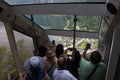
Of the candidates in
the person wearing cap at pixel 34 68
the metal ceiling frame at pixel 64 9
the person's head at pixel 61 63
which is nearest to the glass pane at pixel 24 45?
the metal ceiling frame at pixel 64 9

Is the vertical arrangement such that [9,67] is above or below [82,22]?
below

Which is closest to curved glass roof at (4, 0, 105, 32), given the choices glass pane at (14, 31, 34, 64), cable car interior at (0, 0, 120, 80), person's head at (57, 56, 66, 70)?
cable car interior at (0, 0, 120, 80)

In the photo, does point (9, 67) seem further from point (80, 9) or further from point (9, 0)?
point (80, 9)

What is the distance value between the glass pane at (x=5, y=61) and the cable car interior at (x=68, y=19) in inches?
11.1

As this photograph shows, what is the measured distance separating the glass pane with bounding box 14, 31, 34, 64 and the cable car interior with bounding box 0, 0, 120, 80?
0.47ft

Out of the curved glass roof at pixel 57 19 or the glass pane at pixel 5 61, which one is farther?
the glass pane at pixel 5 61

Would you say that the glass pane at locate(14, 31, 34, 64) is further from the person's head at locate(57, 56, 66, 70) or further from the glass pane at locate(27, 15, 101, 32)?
the person's head at locate(57, 56, 66, 70)

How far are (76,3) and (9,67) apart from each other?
75.8 inches

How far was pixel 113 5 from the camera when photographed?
151 centimetres

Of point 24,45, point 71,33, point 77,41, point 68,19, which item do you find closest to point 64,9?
point 68,19

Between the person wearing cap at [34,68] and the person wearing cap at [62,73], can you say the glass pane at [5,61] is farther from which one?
the person wearing cap at [62,73]

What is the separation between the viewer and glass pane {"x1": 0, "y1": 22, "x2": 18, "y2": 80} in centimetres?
358

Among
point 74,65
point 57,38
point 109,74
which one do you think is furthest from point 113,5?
point 57,38

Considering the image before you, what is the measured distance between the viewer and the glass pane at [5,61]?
3.58 m
